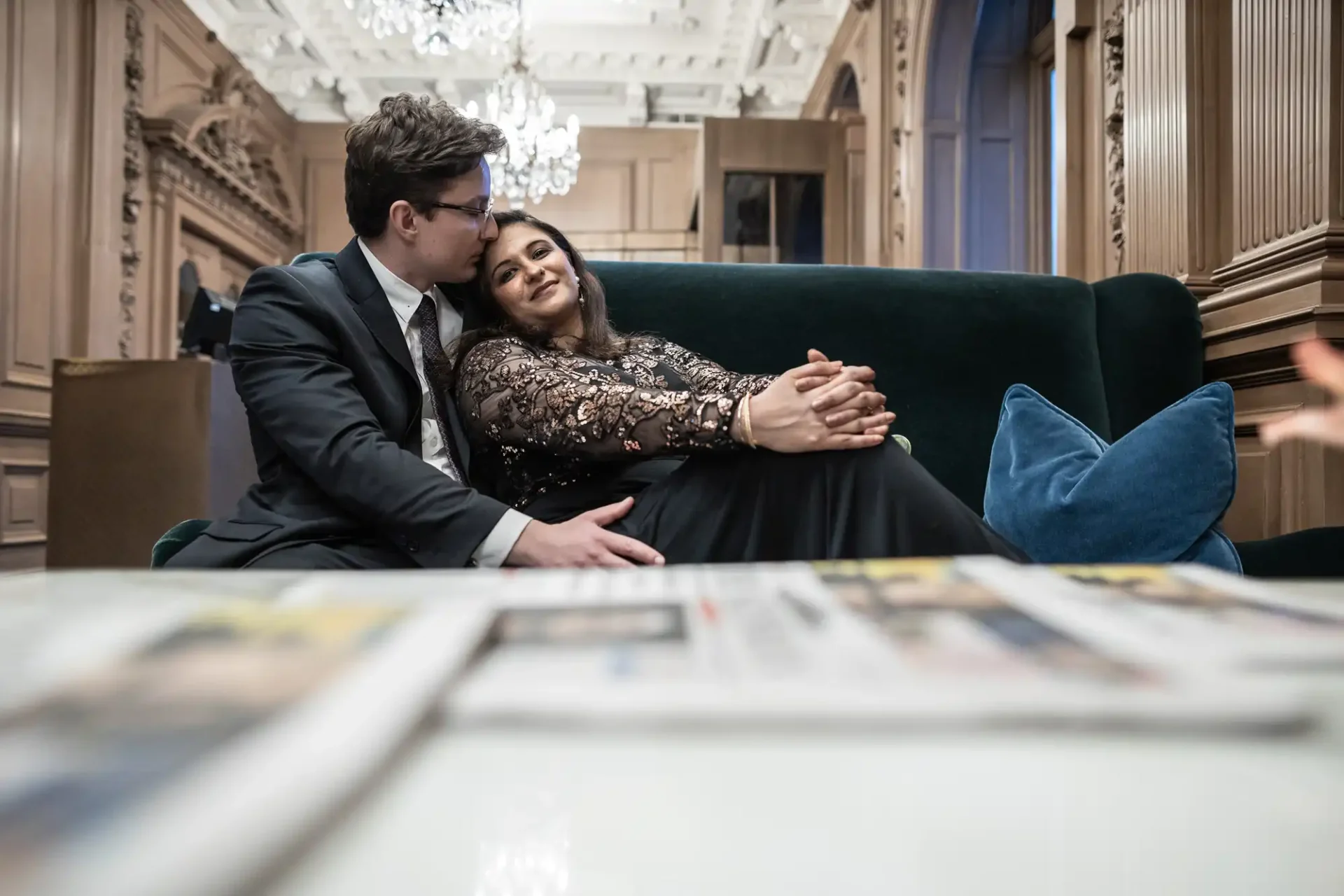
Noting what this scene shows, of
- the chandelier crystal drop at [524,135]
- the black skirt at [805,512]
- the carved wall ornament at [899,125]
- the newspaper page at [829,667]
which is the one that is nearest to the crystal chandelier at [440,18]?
the chandelier crystal drop at [524,135]

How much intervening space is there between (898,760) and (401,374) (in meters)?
1.21

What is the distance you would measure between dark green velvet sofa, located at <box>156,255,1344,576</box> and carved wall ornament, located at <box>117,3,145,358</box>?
3975 mm

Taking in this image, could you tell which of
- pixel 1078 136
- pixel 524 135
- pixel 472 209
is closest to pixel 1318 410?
pixel 1078 136

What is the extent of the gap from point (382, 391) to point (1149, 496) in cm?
112

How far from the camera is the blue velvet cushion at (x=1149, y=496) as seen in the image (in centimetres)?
112

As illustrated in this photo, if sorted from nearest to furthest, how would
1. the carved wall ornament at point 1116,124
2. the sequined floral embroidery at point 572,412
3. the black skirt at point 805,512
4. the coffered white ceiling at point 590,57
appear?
the black skirt at point 805,512 < the sequined floral embroidery at point 572,412 < the carved wall ornament at point 1116,124 < the coffered white ceiling at point 590,57

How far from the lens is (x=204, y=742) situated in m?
0.27

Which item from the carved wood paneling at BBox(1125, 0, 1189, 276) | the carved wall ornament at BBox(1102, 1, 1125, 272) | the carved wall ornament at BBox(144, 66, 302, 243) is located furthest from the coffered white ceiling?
the carved wood paneling at BBox(1125, 0, 1189, 276)

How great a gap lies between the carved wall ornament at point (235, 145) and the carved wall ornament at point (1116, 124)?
4.63m

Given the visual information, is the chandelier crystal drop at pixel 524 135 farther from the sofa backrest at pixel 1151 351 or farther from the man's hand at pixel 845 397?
the man's hand at pixel 845 397

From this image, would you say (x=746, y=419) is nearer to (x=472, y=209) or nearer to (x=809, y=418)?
(x=809, y=418)

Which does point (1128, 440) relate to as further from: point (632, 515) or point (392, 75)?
point (392, 75)

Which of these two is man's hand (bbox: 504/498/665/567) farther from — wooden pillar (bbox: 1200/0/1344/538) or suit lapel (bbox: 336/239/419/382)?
wooden pillar (bbox: 1200/0/1344/538)

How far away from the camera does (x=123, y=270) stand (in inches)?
178
